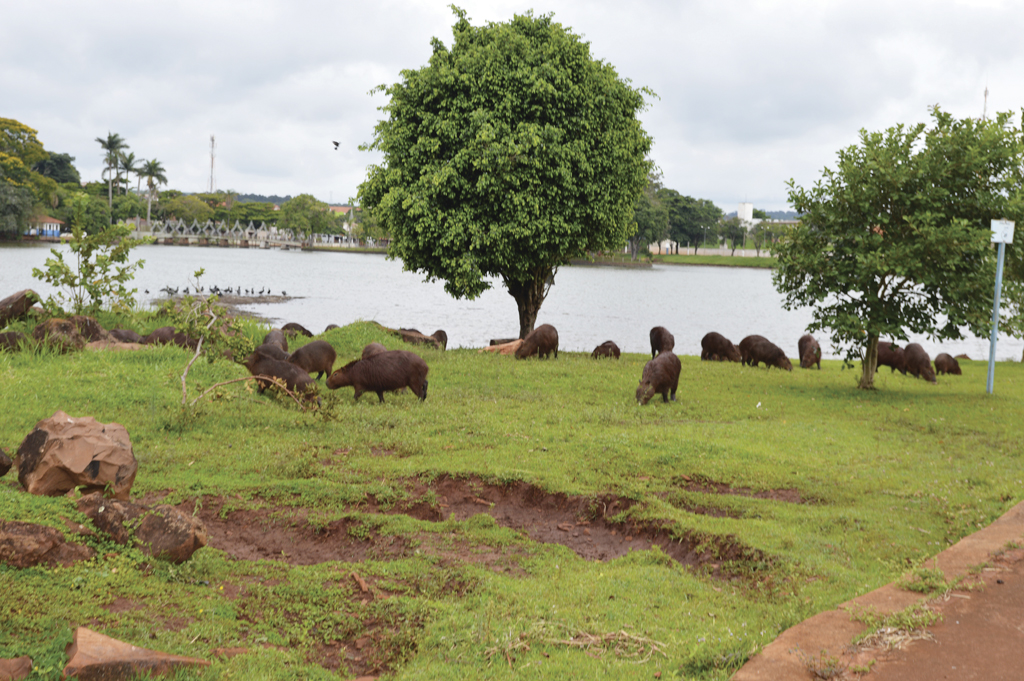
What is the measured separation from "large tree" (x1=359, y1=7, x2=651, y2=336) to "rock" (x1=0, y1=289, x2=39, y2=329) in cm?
840

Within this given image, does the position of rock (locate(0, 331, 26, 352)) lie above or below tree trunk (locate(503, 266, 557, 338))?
below

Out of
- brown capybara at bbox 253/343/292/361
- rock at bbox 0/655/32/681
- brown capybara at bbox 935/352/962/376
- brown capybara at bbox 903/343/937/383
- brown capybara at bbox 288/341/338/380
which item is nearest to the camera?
rock at bbox 0/655/32/681

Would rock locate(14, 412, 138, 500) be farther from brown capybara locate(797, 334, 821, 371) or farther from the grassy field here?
brown capybara locate(797, 334, 821, 371)

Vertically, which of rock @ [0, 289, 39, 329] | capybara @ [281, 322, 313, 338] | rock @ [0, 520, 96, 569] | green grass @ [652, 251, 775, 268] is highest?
green grass @ [652, 251, 775, 268]

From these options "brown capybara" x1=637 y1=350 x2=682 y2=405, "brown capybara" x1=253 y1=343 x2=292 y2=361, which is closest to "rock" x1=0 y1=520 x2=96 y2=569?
"brown capybara" x1=253 y1=343 x2=292 y2=361

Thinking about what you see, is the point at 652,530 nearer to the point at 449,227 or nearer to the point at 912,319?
the point at 912,319

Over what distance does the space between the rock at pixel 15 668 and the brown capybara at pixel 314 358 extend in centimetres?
1046

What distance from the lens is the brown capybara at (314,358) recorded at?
46.5 feet

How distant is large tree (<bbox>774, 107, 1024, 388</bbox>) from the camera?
46.7ft

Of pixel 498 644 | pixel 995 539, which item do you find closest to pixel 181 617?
pixel 498 644

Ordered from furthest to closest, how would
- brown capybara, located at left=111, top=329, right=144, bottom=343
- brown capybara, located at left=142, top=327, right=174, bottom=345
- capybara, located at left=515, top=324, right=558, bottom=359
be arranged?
1. capybara, located at left=515, top=324, right=558, bottom=359
2. brown capybara, located at left=111, top=329, right=144, bottom=343
3. brown capybara, located at left=142, top=327, right=174, bottom=345

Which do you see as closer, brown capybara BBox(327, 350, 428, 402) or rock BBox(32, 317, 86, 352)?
brown capybara BBox(327, 350, 428, 402)

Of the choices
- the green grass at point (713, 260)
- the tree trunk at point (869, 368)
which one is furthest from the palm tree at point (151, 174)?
the tree trunk at point (869, 368)

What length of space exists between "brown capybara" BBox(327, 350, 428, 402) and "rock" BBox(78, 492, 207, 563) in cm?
724
